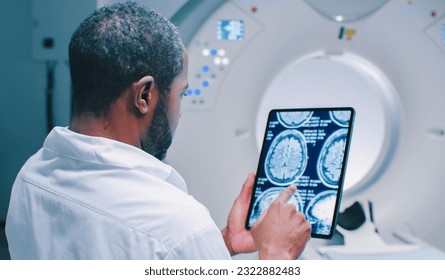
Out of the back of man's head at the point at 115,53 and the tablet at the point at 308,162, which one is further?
the tablet at the point at 308,162

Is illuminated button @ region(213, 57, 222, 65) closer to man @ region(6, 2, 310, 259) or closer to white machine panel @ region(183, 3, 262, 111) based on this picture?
white machine panel @ region(183, 3, 262, 111)

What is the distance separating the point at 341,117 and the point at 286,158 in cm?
13

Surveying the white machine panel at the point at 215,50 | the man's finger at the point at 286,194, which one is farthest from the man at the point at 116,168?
the white machine panel at the point at 215,50

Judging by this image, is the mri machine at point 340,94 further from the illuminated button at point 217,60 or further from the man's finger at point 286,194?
the man's finger at point 286,194

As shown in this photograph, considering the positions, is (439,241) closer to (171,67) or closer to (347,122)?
(347,122)

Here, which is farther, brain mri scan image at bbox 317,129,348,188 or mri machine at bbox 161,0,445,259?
mri machine at bbox 161,0,445,259

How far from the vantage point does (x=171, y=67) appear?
0.72 metres

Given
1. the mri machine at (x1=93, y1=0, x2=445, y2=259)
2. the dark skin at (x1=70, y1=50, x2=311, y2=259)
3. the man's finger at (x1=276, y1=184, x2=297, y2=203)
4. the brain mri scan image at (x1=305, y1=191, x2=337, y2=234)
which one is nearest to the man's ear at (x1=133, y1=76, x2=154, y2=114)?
the dark skin at (x1=70, y1=50, x2=311, y2=259)

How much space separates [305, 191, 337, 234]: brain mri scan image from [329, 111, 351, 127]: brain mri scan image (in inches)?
5.4

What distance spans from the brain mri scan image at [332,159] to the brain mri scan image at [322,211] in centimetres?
2

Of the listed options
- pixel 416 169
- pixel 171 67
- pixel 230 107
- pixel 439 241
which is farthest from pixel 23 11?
pixel 439 241

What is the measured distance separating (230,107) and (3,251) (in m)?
0.62

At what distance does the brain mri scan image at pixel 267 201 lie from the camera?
103 centimetres

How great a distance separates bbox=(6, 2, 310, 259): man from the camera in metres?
0.62
